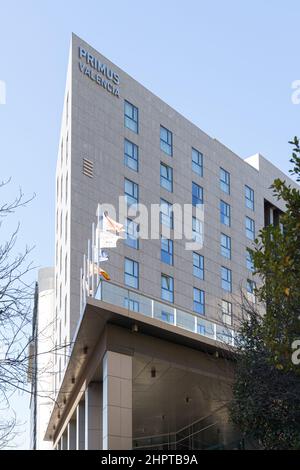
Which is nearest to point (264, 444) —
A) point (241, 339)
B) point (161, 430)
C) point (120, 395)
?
point (241, 339)

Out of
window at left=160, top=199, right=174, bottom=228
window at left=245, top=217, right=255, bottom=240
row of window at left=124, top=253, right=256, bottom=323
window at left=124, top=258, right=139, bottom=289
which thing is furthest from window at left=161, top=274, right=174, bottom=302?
window at left=245, top=217, right=255, bottom=240

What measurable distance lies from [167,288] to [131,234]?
4.37 metres

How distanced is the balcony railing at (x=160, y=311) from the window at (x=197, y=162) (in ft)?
83.3

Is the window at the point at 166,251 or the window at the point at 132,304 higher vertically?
the window at the point at 166,251

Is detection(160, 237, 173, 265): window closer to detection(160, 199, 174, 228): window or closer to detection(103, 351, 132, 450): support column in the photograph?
detection(160, 199, 174, 228): window

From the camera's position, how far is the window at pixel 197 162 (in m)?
50.8

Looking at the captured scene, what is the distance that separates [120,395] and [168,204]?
25.1 m

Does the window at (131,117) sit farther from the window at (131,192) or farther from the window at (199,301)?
the window at (199,301)

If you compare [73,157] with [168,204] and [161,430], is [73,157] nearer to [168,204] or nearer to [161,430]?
[168,204]

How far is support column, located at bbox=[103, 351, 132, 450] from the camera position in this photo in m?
22.9

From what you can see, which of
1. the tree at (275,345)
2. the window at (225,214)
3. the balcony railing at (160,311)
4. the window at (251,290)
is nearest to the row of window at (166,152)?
the window at (225,214)

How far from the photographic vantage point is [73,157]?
139 feet

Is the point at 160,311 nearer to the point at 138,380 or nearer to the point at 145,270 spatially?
the point at 138,380
